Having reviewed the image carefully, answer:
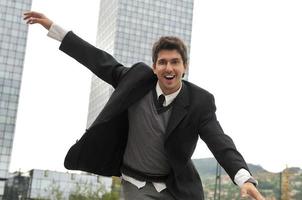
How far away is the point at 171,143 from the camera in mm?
4180

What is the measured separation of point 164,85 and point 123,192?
1.01 meters

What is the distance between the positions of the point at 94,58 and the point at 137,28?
14319 centimetres

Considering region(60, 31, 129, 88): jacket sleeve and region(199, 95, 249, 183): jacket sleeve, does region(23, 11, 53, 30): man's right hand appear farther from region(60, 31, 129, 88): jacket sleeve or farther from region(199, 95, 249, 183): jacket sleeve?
region(199, 95, 249, 183): jacket sleeve

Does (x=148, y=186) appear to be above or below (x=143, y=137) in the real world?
below

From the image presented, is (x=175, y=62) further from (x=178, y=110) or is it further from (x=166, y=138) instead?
(x=166, y=138)

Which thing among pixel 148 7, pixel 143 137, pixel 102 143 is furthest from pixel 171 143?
pixel 148 7

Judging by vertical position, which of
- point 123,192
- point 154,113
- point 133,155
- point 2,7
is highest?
point 2,7

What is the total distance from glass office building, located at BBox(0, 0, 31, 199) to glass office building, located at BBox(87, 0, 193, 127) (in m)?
36.0

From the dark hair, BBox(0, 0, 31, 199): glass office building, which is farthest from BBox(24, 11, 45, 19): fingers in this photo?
BBox(0, 0, 31, 199): glass office building

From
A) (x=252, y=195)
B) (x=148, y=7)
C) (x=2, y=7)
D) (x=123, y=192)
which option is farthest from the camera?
(x=148, y=7)

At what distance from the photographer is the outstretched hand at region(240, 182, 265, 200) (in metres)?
3.58

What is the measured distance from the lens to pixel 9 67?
343 feet

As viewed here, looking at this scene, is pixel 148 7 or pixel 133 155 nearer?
pixel 133 155

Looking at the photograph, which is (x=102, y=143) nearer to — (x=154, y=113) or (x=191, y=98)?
(x=154, y=113)
